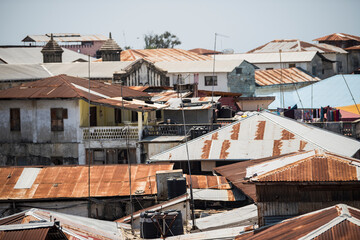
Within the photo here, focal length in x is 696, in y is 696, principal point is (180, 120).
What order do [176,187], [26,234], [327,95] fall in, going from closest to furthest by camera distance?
[26,234] → [176,187] → [327,95]

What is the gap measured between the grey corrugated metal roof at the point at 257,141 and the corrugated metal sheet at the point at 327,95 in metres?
13.6

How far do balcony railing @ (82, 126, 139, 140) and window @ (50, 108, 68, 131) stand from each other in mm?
1120

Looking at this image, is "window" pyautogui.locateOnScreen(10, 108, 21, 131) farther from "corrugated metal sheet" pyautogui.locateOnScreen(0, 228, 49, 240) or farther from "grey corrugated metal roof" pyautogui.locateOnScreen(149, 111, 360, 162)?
"corrugated metal sheet" pyautogui.locateOnScreen(0, 228, 49, 240)

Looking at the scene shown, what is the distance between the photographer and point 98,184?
2322 centimetres

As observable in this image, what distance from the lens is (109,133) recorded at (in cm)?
3011

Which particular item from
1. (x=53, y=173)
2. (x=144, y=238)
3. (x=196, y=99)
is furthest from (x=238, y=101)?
(x=144, y=238)

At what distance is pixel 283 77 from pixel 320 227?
49.5 meters

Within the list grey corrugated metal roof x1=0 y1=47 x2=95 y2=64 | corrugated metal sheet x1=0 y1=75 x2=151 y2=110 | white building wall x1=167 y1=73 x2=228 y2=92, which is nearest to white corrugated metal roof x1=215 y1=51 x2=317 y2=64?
white building wall x1=167 y1=73 x2=228 y2=92

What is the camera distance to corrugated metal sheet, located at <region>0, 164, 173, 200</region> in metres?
22.7

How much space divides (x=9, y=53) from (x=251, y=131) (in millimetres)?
43949

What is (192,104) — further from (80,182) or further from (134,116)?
(80,182)

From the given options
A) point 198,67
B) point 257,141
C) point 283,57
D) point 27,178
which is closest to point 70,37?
point 283,57

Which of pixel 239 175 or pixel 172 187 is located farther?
pixel 239 175

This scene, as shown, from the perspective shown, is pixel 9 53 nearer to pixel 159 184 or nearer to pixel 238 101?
pixel 238 101
